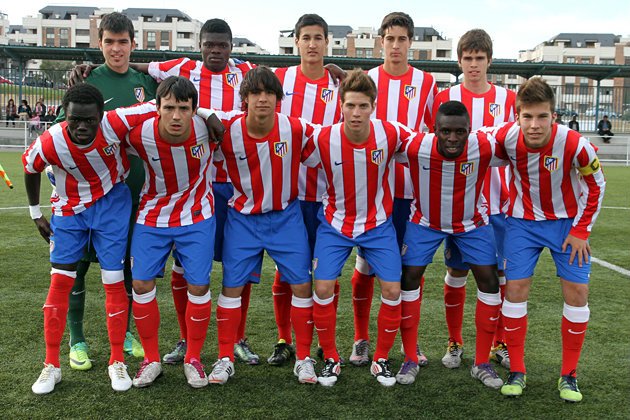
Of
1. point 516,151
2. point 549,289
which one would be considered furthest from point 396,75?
point 549,289

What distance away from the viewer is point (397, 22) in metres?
4.18

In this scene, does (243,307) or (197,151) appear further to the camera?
(243,307)

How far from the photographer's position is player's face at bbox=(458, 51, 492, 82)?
4125 millimetres

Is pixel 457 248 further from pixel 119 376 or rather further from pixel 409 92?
pixel 119 376

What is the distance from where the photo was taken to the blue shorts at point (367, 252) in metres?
3.72

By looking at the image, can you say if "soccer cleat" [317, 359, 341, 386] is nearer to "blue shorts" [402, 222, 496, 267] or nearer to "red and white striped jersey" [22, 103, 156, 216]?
"blue shorts" [402, 222, 496, 267]

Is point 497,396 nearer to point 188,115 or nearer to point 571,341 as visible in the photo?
point 571,341

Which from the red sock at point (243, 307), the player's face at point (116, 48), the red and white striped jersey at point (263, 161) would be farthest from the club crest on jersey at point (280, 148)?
the player's face at point (116, 48)

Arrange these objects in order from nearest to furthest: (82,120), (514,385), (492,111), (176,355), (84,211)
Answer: (82,120) → (514,385) → (84,211) → (176,355) → (492,111)

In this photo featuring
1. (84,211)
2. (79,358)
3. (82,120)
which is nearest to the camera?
(82,120)

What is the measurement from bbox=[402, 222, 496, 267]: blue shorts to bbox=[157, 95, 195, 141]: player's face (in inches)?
58.7

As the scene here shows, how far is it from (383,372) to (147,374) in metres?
1.37

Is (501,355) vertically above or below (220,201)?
below

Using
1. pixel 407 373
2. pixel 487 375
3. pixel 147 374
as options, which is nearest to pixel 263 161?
pixel 147 374
